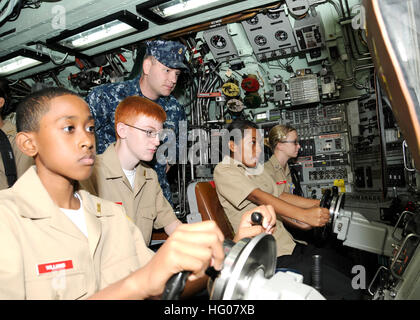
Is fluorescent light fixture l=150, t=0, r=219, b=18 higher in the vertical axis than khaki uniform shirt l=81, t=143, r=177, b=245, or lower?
higher

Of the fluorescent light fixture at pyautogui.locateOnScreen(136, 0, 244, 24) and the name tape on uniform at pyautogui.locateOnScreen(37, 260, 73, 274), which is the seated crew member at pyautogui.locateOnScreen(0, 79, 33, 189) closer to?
the name tape on uniform at pyautogui.locateOnScreen(37, 260, 73, 274)

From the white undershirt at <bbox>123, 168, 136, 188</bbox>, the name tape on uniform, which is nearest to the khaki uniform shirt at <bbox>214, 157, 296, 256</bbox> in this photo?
the white undershirt at <bbox>123, 168, 136, 188</bbox>

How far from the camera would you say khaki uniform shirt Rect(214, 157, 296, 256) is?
2588 mm

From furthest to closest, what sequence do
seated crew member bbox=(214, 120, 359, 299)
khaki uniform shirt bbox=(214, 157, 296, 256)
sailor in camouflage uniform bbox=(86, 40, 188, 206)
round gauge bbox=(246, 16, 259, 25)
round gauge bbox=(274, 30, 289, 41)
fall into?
round gauge bbox=(274, 30, 289, 41), round gauge bbox=(246, 16, 259, 25), sailor in camouflage uniform bbox=(86, 40, 188, 206), khaki uniform shirt bbox=(214, 157, 296, 256), seated crew member bbox=(214, 120, 359, 299)

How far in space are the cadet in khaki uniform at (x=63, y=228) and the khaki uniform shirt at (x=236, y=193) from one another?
52.1 inches

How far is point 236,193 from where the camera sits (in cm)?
259

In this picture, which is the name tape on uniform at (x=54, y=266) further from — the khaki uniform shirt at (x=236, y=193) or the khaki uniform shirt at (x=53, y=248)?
the khaki uniform shirt at (x=236, y=193)

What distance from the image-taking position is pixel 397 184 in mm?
3906

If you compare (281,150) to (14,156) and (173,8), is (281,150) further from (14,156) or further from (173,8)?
(14,156)

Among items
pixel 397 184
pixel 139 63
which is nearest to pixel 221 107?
pixel 139 63

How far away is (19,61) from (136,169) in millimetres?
4434

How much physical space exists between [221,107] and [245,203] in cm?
270

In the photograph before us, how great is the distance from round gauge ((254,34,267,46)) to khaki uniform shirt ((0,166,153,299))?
12.4 feet

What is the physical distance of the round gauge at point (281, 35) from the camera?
4.17 meters
